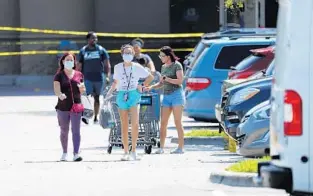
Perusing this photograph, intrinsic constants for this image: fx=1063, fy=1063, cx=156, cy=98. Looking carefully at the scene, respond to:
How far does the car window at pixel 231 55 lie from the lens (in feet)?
66.6

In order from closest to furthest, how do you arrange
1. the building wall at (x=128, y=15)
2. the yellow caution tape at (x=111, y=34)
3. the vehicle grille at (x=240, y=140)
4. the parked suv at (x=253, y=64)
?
the vehicle grille at (x=240, y=140) < the parked suv at (x=253, y=64) < the yellow caution tape at (x=111, y=34) < the building wall at (x=128, y=15)

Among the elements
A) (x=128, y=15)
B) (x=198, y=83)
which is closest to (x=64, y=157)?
(x=198, y=83)

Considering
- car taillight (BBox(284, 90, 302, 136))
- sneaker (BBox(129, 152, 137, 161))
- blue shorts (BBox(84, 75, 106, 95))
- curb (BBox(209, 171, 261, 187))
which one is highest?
car taillight (BBox(284, 90, 302, 136))

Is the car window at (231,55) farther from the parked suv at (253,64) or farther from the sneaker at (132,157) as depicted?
the sneaker at (132,157)

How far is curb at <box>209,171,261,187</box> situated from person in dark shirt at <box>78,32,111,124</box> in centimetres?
922

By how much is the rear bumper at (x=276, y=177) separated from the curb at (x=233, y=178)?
3.41m

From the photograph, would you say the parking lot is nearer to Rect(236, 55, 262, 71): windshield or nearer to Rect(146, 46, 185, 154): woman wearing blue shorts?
Rect(146, 46, 185, 154): woman wearing blue shorts

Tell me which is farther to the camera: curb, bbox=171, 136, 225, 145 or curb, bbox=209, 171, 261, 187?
curb, bbox=171, 136, 225, 145

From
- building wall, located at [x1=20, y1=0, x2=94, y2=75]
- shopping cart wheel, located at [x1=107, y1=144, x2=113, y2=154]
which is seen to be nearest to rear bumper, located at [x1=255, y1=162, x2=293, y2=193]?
shopping cart wheel, located at [x1=107, y1=144, x2=113, y2=154]

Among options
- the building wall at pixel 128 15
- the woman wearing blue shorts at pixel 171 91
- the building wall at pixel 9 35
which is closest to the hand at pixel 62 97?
the woman wearing blue shorts at pixel 171 91

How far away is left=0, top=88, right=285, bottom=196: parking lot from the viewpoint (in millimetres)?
12688

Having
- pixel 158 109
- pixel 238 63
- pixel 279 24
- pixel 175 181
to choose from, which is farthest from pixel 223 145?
pixel 279 24

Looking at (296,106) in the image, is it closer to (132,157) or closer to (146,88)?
(132,157)

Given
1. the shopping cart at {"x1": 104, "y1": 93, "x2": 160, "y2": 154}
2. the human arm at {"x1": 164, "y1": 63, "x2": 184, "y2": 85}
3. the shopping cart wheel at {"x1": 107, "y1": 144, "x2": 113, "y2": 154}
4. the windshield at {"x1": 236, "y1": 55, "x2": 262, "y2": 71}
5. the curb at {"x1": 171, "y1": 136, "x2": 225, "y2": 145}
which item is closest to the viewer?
the human arm at {"x1": 164, "y1": 63, "x2": 184, "y2": 85}
